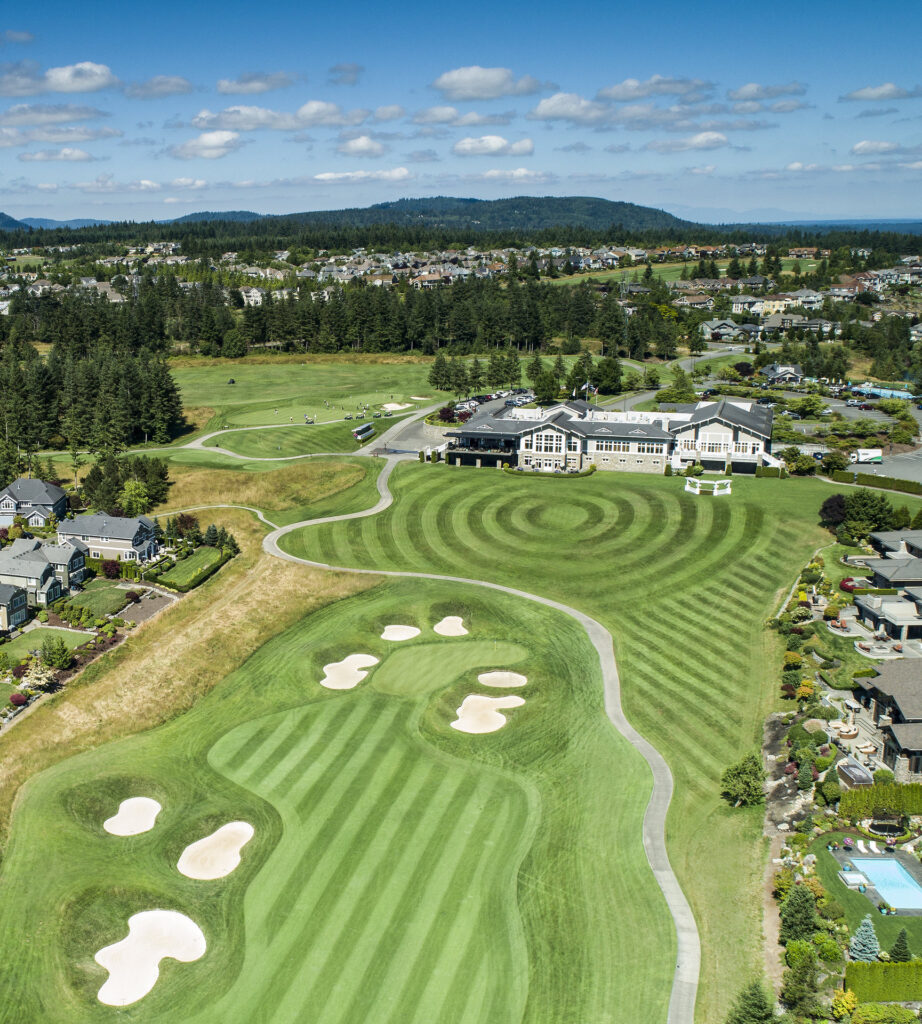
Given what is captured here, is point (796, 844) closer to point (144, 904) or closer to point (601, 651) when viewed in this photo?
point (601, 651)

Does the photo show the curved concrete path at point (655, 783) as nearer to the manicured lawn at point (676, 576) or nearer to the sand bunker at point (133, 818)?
the manicured lawn at point (676, 576)

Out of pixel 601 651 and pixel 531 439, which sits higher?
pixel 531 439

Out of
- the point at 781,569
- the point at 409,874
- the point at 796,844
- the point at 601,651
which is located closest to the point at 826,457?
the point at 781,569

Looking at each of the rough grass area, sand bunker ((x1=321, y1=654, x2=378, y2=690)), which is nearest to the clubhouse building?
the rough grass area

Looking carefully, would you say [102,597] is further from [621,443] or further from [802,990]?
[802,990]

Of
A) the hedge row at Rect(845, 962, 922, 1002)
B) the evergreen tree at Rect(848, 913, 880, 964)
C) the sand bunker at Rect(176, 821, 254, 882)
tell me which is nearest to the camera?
the hedge row at Rect(845, 962, 922, 1002)

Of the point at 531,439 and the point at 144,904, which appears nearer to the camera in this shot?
the point at 144,904

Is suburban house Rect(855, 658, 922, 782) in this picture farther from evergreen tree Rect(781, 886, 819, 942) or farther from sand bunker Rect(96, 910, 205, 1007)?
sand bunker Rect(96, 910, 205, 1007)

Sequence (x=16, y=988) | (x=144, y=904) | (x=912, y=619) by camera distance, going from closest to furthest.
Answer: (x=16, y=988)
(x=144, y=904)
(x=912, y=619)
